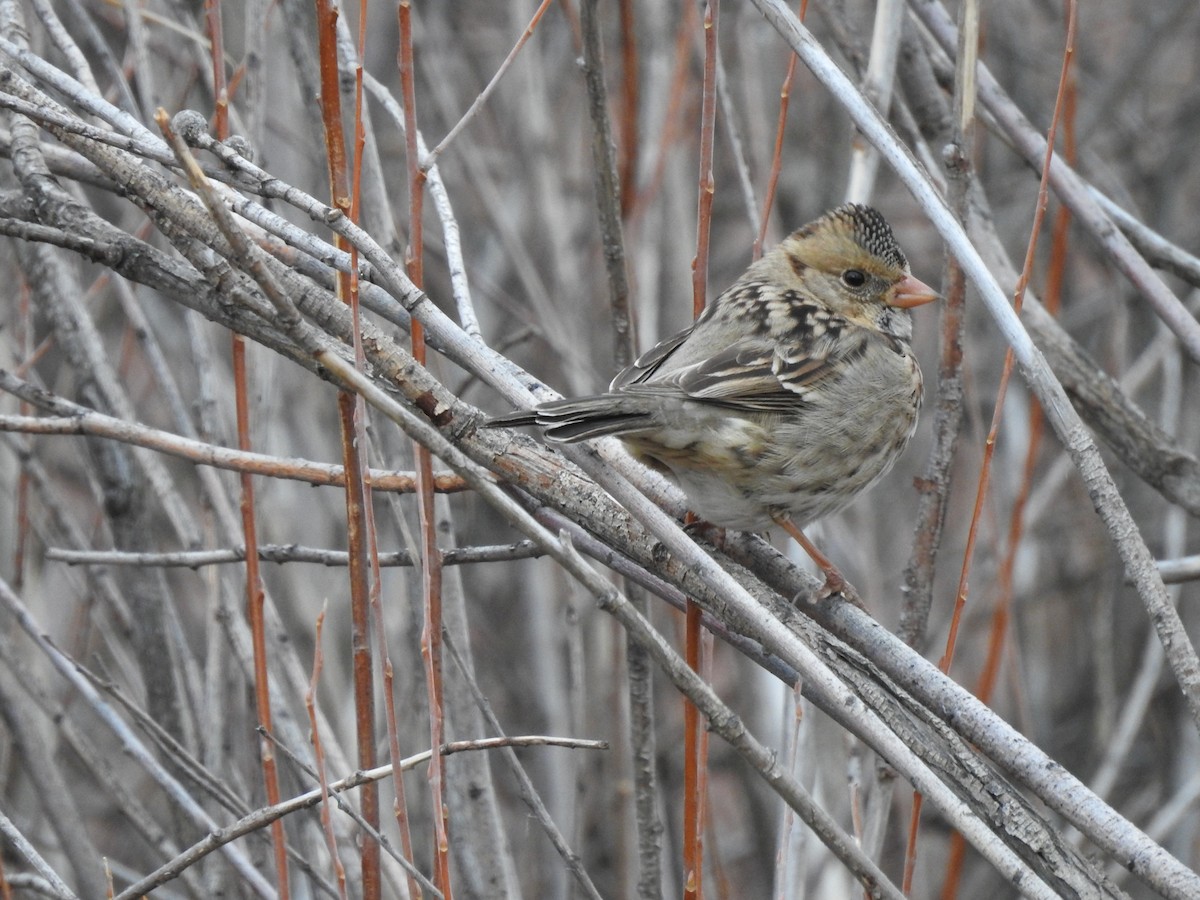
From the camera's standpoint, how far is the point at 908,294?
3.16 metres

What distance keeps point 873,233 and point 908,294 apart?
0.56 feet

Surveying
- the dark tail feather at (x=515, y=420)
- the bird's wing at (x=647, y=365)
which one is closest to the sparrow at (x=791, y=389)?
the bird's wing at (x=647, y=365)

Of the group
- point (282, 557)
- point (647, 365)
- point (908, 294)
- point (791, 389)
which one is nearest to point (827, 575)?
point (791, 389)

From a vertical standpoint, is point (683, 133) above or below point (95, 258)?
above

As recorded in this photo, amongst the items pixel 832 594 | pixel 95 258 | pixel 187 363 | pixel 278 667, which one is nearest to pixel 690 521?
pixel 832 594

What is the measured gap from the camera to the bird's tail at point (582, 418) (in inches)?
75.6

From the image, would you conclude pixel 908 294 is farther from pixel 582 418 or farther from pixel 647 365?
pixel 582 418

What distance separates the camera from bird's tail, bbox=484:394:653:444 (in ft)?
6.30

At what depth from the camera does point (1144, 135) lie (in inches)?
217

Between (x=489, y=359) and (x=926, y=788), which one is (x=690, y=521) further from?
(x=926, y=788)

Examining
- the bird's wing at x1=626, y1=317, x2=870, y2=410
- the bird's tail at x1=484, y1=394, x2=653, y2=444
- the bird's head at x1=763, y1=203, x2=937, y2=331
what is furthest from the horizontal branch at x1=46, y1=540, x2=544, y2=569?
the bird's head at x1=763, y1=203, x2=937, y2=331

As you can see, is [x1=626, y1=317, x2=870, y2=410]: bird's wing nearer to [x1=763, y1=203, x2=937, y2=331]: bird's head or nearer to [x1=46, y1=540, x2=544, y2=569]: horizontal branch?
[x1=763, y1=203, x2=937, y2=331]: bird's head

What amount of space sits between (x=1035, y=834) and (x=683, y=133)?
348 cm

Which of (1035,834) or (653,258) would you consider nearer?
(1035,834)
